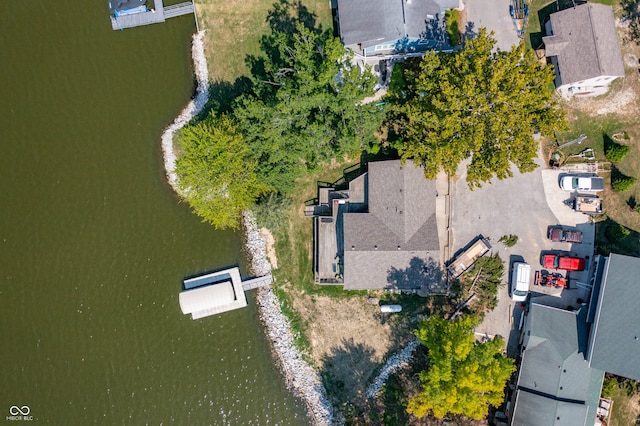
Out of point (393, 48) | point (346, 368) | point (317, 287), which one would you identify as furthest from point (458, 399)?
point (393, 48)

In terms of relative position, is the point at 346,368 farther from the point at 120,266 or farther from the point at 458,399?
the point at 120,266

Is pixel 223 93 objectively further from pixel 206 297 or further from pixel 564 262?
pixel 564 262

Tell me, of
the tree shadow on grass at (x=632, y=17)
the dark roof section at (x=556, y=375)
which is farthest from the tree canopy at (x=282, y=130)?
the tree shadow on grass at (x=632, y=17)

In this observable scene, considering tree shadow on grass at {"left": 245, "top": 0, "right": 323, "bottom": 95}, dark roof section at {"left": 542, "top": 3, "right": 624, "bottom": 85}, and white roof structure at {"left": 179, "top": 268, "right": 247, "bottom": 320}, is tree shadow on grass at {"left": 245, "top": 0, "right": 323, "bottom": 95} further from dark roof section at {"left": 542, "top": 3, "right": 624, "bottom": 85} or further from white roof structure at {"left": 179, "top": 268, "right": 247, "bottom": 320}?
dark roof section at {"left": 542, "top": 3, "right": 624, "bottom": 85}

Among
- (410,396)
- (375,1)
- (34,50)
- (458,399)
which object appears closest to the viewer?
(458,399)

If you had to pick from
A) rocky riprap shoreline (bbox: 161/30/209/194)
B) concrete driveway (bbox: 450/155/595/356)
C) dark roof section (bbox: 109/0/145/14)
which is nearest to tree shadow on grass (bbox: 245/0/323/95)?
rocky riprap shoreline (bbox: 161/30/209/194)

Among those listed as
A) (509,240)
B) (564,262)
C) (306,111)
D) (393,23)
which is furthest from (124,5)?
(564,262)
